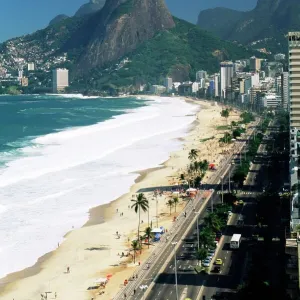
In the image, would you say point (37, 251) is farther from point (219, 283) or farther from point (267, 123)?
point (267, 123)

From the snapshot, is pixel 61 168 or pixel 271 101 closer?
pixel 61 168

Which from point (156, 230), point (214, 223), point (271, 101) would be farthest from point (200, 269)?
point (271, 101)

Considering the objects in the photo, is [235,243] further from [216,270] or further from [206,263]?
[216,270]

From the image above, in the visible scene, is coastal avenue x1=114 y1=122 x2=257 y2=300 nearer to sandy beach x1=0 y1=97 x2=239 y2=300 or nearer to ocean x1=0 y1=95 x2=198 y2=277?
sandy beach x1=0 y1=97 x2=239 y2=300

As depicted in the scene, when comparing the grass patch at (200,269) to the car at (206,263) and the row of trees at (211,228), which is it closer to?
the car at (206,263)

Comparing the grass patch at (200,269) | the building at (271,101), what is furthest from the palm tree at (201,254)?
the building at (271,101)

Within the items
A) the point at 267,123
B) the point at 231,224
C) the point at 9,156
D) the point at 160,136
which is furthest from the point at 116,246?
the point at 267,123
